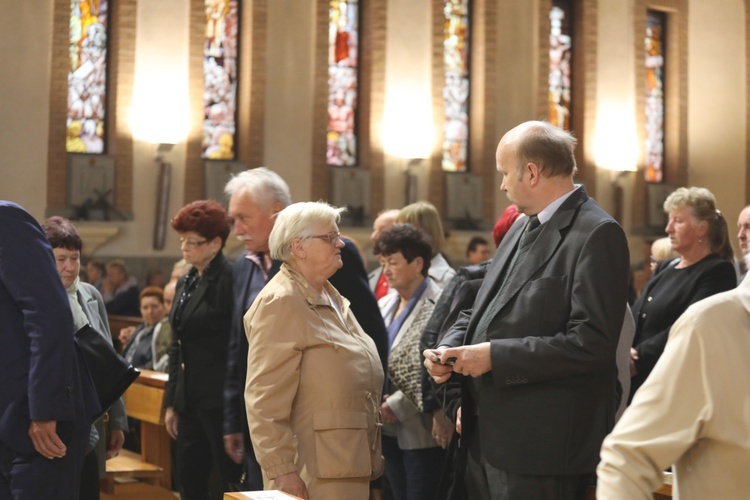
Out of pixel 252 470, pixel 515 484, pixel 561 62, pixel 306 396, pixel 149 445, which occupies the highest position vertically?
pixel 561 62

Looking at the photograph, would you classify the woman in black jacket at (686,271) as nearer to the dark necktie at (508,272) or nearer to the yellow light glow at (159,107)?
the dark necktie at (508,272)

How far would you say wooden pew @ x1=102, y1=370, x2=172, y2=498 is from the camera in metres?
6.18

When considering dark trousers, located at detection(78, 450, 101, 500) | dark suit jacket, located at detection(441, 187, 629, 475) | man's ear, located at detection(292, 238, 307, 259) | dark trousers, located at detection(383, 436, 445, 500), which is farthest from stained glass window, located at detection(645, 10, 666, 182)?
dark suit jacket, located at detection(441, 187, 629, 475)

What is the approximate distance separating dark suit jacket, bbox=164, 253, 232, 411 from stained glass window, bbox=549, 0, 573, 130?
12.3 metres

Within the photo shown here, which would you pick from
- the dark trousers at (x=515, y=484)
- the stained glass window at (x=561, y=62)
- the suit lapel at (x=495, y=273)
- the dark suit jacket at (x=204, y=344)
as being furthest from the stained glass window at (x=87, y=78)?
the dark trousers at (x=515, y=484)

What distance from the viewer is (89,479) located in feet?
14.7

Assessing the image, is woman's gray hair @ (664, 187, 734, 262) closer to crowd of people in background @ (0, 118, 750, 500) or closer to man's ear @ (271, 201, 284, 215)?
crowd of people in background @ (0, 118, 750, 500)

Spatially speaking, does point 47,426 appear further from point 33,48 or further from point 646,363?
point 33,48

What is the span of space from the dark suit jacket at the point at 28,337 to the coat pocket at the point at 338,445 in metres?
0.83

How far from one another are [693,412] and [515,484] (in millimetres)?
1184

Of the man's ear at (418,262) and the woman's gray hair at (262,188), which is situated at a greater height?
the woman's gray hair at (262,188)

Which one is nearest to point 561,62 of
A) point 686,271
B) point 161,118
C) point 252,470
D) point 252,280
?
point 161,118

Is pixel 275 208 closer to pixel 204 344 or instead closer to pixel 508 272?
pixel 204 344

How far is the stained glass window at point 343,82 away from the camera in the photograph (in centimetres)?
1504
